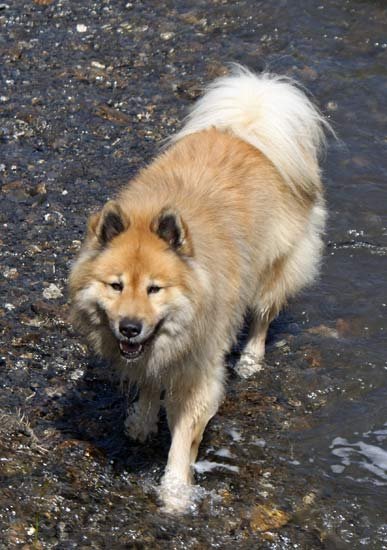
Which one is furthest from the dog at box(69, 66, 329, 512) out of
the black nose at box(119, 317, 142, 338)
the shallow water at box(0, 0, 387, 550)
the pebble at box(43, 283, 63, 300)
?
the pebble at box(43, 283, 63, 300)

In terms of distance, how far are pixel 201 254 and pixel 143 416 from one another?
1.15 m

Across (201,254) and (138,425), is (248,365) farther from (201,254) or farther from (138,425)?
(201,254)

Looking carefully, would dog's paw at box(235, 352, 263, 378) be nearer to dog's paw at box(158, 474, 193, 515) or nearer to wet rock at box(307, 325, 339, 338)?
wet rock at box(307, 325, 339, 338)

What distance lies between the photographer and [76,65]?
9211 mm

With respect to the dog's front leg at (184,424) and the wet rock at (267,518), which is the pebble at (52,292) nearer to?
the dog's front leg at (184,424)

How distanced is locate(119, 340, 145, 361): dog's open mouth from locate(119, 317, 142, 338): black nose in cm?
13

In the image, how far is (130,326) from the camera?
4.56 meters

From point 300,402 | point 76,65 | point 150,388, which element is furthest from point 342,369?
point 76,65

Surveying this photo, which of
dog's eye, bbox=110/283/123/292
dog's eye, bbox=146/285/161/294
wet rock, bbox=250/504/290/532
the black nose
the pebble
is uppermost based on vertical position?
dog's eye, bbox=146/285/161/294

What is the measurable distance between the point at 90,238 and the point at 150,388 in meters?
0.94

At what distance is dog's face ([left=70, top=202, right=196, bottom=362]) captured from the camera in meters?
4.61

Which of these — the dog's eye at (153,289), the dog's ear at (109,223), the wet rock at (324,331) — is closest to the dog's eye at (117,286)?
the dog's eye at (153,289)

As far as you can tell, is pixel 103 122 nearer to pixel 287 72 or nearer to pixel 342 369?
pixel 287 72

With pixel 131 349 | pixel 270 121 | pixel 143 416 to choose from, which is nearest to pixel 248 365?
pixel 143 416
